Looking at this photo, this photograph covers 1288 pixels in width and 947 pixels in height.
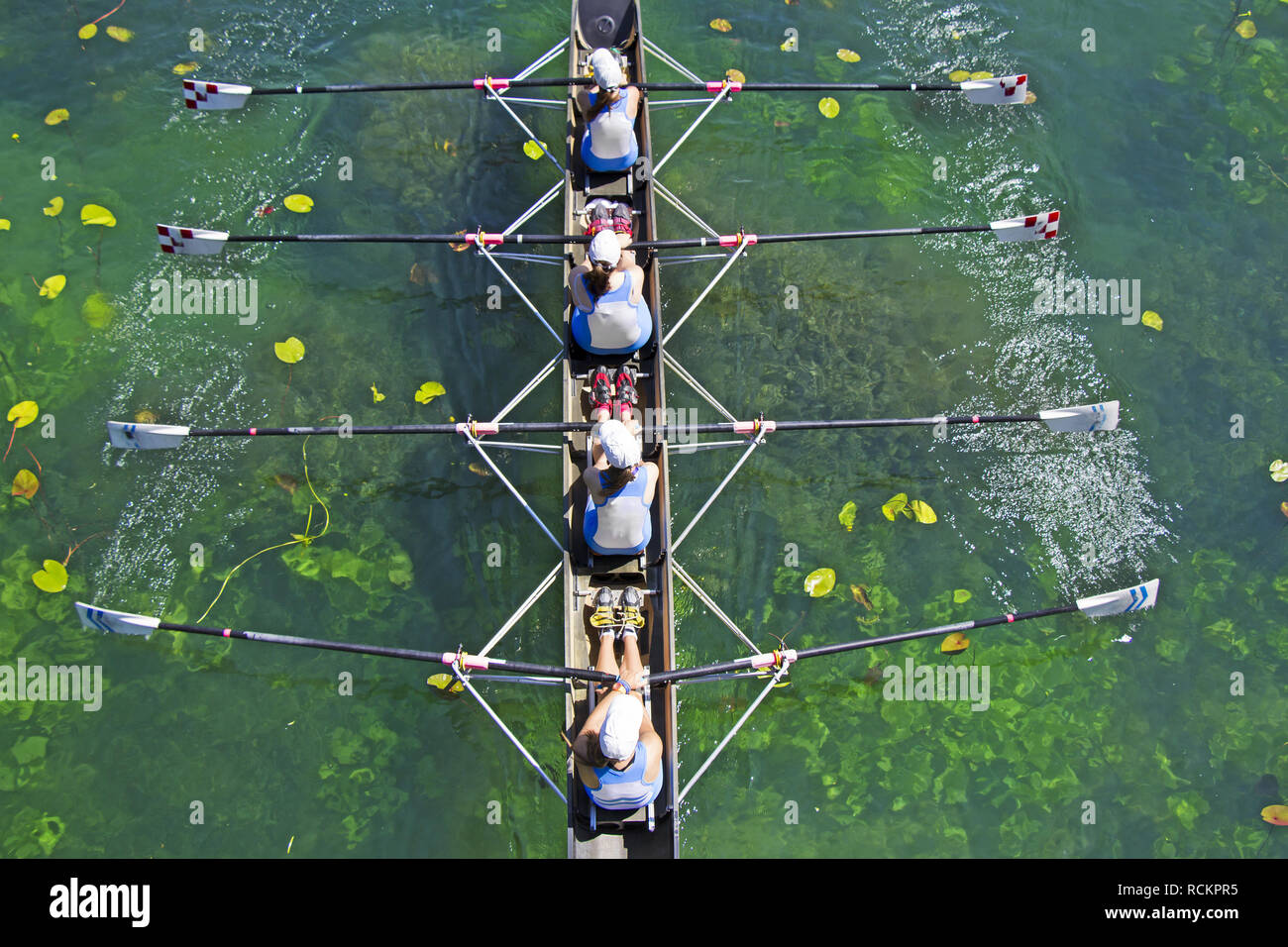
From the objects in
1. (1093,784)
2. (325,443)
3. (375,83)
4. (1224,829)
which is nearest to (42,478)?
(325,443)

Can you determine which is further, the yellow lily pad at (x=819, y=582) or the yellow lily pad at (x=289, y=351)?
the yellow lily pad at (x=289, y=351)

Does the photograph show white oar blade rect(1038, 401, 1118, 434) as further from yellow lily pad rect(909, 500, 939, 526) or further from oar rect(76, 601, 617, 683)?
oar rect(76, 601, 617, 683)

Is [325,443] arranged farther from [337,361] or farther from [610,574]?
[610,574]

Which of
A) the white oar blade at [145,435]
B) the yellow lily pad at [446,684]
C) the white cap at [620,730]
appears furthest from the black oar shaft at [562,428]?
the white cap at [620,730]

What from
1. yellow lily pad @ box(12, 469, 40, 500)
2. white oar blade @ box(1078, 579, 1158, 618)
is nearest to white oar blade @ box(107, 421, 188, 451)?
yellow lily pad @ box(12, 469, 40, 500)

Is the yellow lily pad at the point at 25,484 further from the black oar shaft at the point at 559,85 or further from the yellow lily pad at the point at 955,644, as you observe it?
the yellow lily pad at the point at 955,644

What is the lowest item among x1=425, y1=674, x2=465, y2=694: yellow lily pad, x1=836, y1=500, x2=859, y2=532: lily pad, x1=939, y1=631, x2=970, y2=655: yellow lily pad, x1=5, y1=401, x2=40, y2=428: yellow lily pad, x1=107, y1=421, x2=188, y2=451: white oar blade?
x1=425, y1=674, x2=465, y2=694: yellow lily pad

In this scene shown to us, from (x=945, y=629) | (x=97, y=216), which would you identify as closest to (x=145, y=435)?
(x=97, y=216)
